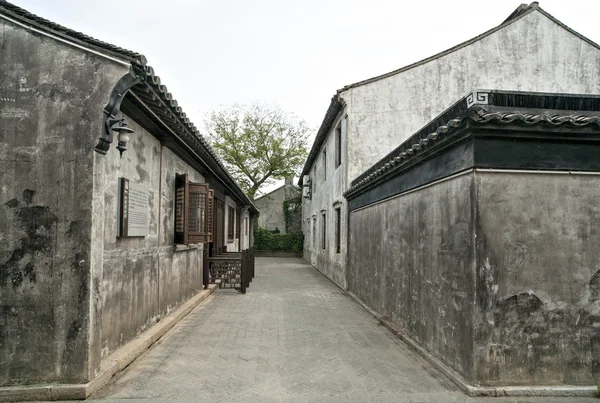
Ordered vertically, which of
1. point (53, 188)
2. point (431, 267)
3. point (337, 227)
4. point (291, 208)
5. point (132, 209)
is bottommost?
point (431, 267)

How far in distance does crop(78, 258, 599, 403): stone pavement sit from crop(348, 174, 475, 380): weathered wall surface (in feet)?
1.14

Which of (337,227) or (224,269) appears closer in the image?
(224,269)

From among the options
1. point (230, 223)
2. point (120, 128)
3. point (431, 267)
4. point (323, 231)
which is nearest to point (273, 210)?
point (323, 231)

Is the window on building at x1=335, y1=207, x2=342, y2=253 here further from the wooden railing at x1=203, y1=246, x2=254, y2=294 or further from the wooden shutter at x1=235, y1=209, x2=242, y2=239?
the wooden shutter at x1=235, y1=209, x2=242, y2=239

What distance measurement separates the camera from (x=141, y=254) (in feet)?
18.6

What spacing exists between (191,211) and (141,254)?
2308 millimetres

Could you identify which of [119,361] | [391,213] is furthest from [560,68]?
[119,361]

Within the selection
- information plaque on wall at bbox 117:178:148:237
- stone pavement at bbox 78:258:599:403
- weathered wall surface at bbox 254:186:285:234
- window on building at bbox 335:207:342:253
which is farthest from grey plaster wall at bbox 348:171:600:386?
weathered wall surface at bbox 254:186:285:234

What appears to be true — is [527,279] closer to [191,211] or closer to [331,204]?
[191,211]

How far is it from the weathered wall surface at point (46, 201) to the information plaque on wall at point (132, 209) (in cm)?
102

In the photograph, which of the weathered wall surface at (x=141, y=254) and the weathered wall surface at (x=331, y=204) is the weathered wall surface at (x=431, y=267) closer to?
the weathered wall surface at (x=141, y=254)

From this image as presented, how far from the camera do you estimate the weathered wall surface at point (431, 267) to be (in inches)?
165

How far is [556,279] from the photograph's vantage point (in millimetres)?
Result: 4070

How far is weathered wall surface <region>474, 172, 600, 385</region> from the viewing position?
3988 mm
